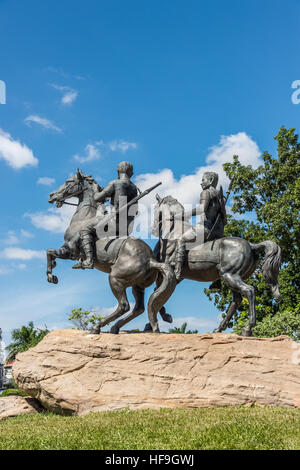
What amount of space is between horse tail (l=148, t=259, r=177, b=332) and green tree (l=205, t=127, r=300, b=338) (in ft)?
33.4

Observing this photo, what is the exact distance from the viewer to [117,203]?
406 inches

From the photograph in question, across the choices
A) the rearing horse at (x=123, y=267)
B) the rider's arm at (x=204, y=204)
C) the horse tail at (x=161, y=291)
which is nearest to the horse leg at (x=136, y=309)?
the rearing horse at (x=123, y=267)

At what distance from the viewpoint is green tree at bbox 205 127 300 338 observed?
785 inches

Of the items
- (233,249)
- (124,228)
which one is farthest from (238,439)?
(124,228)

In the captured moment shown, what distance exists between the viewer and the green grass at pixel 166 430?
5613 millimetres

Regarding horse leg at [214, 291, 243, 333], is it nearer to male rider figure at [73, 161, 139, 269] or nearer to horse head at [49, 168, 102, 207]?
male rider figure at [73, 161, 139, 269]

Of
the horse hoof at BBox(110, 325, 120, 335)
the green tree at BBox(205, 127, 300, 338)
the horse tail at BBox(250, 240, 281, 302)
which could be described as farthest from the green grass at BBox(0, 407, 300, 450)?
the green tree at BBox(205, 127, 300, 338)

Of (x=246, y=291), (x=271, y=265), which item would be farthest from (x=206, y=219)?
(x=246, y=291)

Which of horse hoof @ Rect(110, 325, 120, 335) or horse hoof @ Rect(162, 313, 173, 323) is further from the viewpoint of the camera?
horse hoof @ Rect(162, 313, 173, 323)

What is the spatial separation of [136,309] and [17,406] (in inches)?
126

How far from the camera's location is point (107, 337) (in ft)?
29.5

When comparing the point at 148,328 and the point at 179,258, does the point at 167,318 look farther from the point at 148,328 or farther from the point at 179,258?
the point at 179,258

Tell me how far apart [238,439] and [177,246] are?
4794 millimetres

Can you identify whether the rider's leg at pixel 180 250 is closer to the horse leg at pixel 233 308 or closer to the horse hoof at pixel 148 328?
the horse hoof at pixel 148 328
